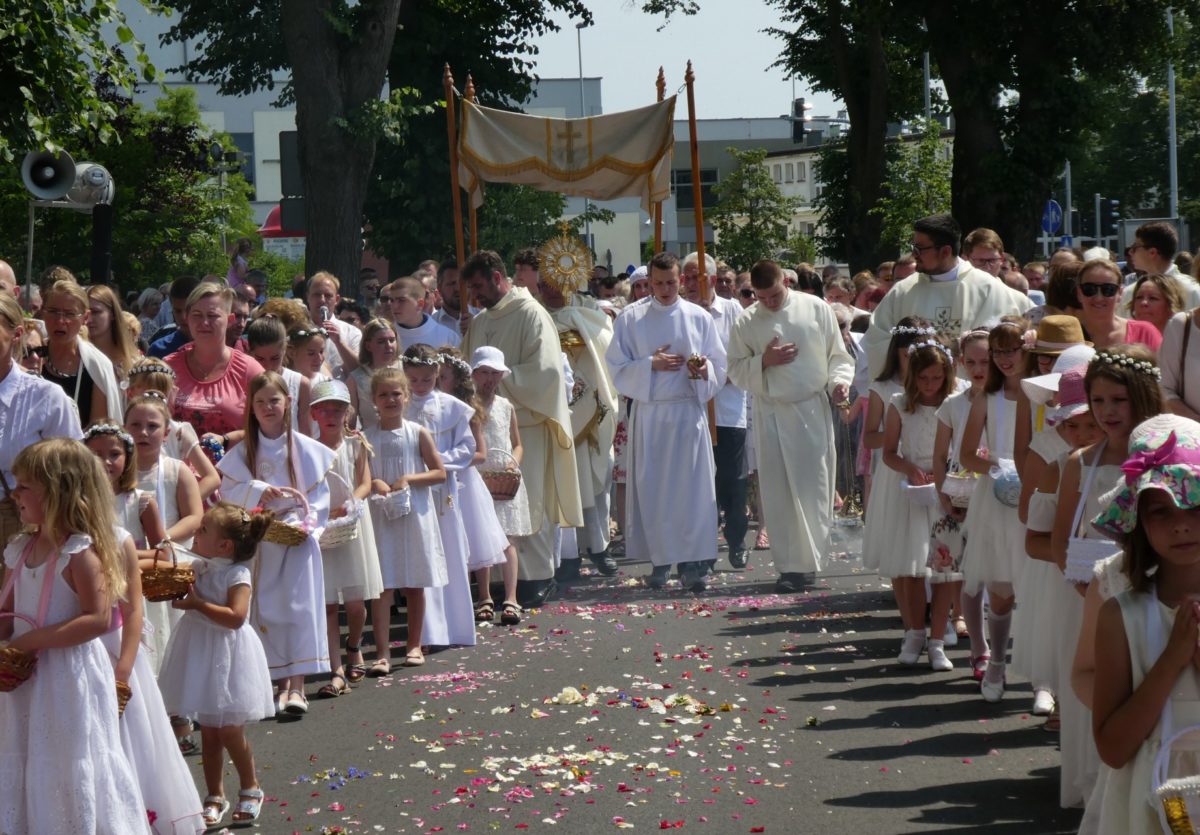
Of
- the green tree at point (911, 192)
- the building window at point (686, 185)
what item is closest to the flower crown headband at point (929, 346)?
the green tree at point (911, 192)

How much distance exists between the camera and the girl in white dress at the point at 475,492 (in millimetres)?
11578

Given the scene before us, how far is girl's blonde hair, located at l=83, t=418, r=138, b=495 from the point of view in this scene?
737cm

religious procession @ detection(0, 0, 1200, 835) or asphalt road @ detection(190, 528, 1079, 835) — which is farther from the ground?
religious procession @ detection(0, 0, 1200, 835)

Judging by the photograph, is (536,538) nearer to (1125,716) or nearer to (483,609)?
(483,609)

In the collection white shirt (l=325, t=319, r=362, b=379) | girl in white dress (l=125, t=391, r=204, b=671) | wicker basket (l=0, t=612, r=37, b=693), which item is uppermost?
white shirt (l=325, t=319, r=362, b=379)

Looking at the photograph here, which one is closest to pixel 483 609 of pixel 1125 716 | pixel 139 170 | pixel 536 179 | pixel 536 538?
pixel 536 538

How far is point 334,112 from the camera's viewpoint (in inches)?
818

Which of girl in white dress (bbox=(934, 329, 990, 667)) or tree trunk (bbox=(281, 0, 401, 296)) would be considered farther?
tree trunk (bbox=(281, 0, 401, 296))

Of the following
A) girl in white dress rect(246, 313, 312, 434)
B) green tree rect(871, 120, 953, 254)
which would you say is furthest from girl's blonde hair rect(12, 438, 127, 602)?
green tree rect(871, 120, 953, 254)

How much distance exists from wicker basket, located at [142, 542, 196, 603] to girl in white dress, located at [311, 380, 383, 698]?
2.90m

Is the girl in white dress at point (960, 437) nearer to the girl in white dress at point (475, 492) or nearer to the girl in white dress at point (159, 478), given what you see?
the girl in white dress at point (475, 492)

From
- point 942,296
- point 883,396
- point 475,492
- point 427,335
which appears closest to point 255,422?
point 475,492

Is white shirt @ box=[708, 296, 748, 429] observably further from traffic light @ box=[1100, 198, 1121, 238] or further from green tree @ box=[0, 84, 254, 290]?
traffic light @ box=[1100, 198, 1121, 238]

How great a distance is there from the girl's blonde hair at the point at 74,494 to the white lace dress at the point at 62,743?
0.18 ft
